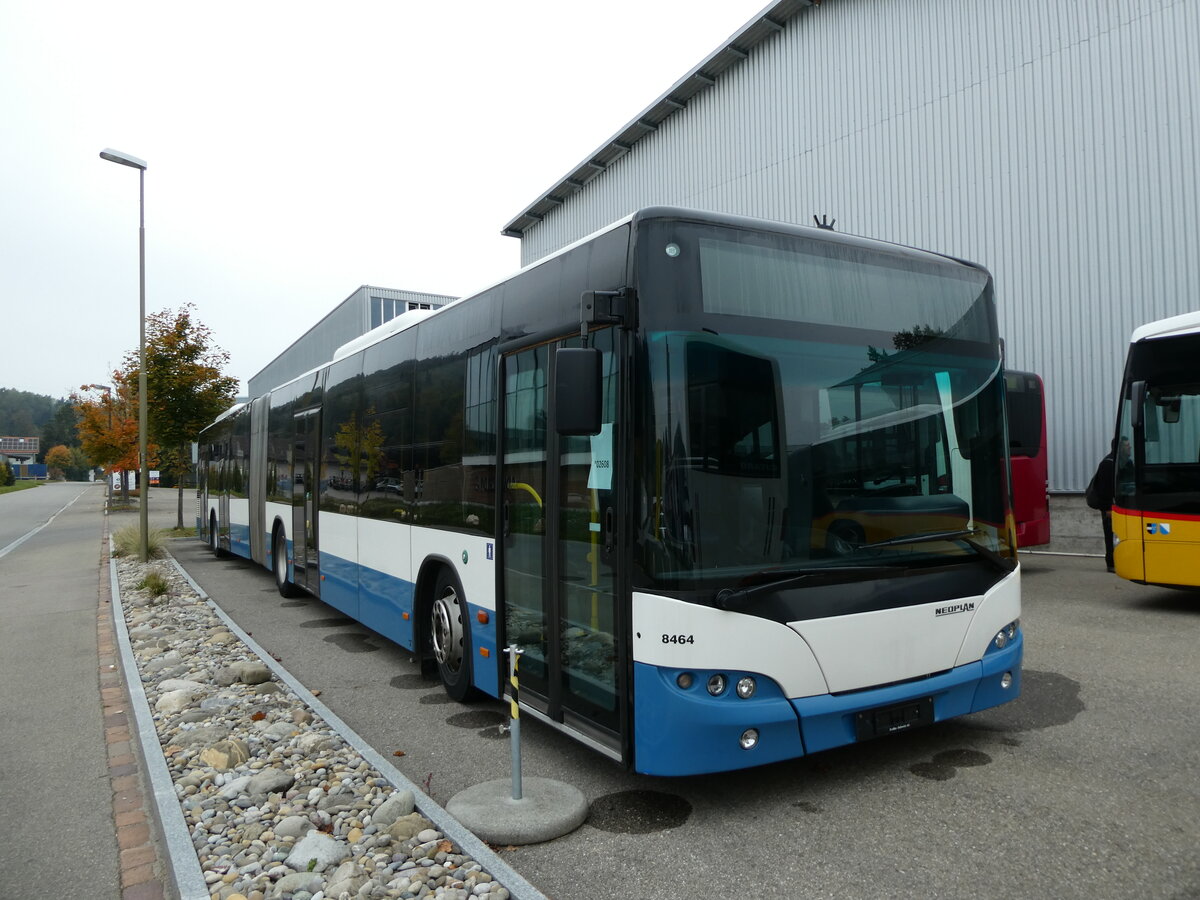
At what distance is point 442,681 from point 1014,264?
43.3ft

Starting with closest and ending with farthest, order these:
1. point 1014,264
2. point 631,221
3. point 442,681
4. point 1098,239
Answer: point 631,221, point 442,681, point 1098,239, point 1014,264

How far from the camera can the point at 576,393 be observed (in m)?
4.09

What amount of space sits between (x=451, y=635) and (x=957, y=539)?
3.57m

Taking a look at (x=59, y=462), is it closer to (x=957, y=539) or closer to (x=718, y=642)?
(x=718, y=642)

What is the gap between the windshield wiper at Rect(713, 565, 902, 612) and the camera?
3949 mm

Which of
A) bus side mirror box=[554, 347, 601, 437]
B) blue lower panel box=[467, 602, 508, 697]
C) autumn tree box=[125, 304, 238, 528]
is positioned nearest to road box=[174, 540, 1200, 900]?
blue lower panel box=[467, 602, 508, 697]

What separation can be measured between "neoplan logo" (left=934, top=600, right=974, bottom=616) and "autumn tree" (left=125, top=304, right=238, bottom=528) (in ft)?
75.3

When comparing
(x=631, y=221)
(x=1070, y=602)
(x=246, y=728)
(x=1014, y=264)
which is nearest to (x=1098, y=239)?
(x=1014, y=264)

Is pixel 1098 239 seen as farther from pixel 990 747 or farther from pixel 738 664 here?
pixel 738 664

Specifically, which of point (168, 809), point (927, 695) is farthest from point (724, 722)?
point (168, 809)

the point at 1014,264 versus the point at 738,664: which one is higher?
the point at 1014,264

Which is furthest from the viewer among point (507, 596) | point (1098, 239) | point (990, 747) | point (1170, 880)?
point (1098, 239)

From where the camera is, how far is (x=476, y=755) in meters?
5.32

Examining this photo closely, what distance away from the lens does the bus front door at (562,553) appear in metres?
4.33
